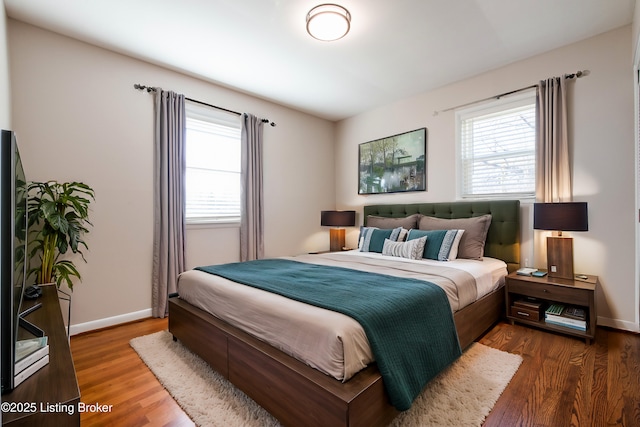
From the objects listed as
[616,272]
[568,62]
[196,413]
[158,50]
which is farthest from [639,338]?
[158,50]

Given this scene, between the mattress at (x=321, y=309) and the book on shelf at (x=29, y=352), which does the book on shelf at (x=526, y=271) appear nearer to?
the mattress at (x=321, y=309)

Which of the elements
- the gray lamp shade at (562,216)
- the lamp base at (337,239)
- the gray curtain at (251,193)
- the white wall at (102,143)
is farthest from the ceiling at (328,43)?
the lamp base at (337,239)

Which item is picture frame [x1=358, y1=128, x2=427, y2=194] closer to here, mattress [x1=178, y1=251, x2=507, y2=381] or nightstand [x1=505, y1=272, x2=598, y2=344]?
mattress [x1=178, y1=251, x2=507, y2=381]

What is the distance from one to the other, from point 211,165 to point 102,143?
44.3 inches

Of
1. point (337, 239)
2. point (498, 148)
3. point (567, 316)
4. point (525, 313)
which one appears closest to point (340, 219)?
point (337, 239)

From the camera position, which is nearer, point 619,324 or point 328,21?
point 328,21

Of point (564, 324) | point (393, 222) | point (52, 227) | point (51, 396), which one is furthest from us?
point (393, 222)

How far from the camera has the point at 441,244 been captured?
302cm

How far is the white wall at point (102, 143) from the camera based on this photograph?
8.36ft

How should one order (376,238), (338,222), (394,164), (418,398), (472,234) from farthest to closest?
(338,222) → (394,164) → (376,238) → (472,234) → (418,398)

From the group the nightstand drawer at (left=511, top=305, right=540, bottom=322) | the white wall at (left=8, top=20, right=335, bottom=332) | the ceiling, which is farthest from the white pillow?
the white wall at (left=8, top=20, right=335, bottom=332)

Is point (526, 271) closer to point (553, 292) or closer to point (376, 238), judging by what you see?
point (553, 292)

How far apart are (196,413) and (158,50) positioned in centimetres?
317

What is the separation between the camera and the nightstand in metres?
2.38
